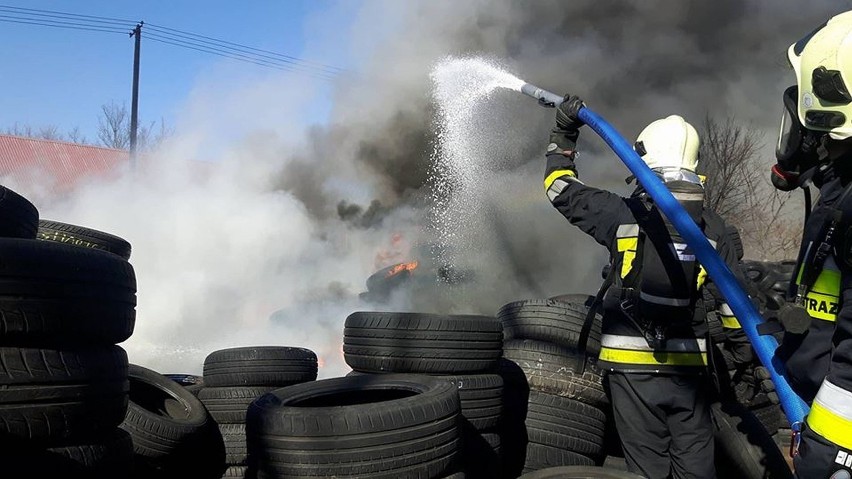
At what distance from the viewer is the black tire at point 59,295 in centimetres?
271

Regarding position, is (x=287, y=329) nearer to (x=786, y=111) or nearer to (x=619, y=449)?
(x=619, y=449)

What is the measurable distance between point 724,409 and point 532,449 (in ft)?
3.80

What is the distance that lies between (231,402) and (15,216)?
2.17m

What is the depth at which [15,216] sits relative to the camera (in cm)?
351

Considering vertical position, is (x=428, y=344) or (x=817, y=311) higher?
(x=817, y=311)

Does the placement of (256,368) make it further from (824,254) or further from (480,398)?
(824,254)

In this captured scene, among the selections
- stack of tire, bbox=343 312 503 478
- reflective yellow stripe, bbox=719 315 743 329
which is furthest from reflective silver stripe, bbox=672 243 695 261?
stack of tire, bbox=343 312 503 478

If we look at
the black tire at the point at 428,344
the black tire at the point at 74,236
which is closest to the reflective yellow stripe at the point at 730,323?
the black tire at the point at 428,344

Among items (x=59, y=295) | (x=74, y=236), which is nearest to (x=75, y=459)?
(x=59, y=295)

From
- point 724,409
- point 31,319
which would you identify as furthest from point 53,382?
point 724,409

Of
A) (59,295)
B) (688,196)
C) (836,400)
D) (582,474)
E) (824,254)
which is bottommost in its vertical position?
(582,474)

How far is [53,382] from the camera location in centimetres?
273

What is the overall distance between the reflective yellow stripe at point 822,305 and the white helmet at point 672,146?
60.1 inches

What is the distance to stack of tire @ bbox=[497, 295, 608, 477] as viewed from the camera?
434 centimetres
